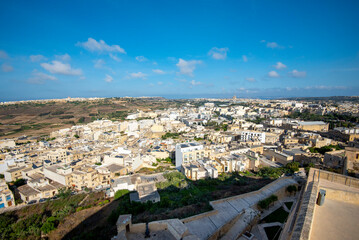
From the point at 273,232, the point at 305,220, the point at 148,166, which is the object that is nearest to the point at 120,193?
the point at 148,166

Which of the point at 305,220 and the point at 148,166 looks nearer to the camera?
the point at 305,220

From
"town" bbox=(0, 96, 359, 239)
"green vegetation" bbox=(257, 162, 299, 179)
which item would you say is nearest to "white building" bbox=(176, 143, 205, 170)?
"town" bbox=(0, 96, 359, 239)

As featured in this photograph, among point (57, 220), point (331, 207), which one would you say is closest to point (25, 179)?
point (57, 220)

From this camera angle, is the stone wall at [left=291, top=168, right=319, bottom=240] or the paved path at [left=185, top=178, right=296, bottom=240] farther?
the paved path at [left=185, top=178, right=296, bottom=240]

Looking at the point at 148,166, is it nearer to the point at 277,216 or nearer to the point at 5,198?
the point at 5,198

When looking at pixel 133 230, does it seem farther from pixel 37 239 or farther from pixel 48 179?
pixel 48 179

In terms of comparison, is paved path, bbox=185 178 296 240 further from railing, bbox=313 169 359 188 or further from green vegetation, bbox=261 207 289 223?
railing, bbox=313 169 359 188

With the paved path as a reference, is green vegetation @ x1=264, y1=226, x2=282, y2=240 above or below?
→ below
